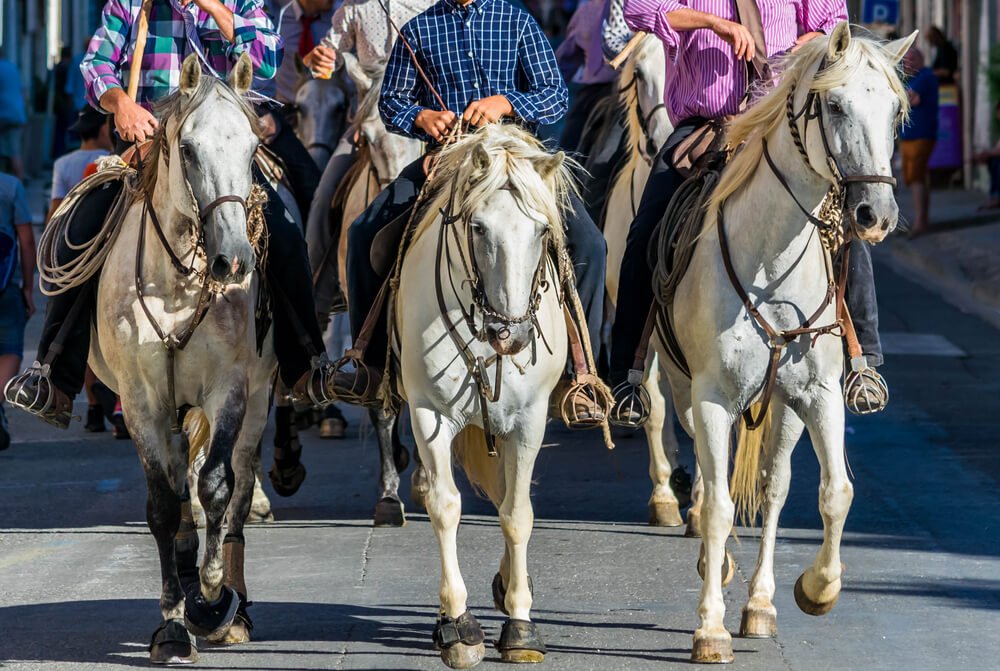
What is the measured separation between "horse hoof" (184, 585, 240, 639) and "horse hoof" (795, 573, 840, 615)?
88.0 inches

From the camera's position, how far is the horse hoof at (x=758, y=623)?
22.8ft

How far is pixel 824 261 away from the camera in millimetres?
6883

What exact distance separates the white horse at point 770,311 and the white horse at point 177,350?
6.03 ft

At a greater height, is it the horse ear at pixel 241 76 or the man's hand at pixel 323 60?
the horse ear at pixel 241 76

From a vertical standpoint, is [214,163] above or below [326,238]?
above

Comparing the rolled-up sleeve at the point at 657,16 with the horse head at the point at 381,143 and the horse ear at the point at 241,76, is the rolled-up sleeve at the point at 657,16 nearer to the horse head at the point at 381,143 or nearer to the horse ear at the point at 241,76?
the horse ear at the point at 241,76

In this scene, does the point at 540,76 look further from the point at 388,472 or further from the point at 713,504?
the point at 388,472

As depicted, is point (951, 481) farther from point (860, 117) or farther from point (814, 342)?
point (860, 117)

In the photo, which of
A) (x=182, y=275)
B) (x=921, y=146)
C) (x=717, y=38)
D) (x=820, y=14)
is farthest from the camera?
(x=921, y=146)

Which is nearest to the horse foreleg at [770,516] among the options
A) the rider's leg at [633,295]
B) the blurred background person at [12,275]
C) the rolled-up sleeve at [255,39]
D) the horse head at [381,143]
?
the rider's leg at [633,295]

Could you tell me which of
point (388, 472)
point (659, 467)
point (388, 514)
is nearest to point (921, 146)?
point (659, 467)

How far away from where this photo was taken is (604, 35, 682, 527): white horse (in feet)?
30.3

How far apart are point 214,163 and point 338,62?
4.15 meters

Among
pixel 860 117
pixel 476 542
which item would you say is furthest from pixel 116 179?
pixel 860 117
